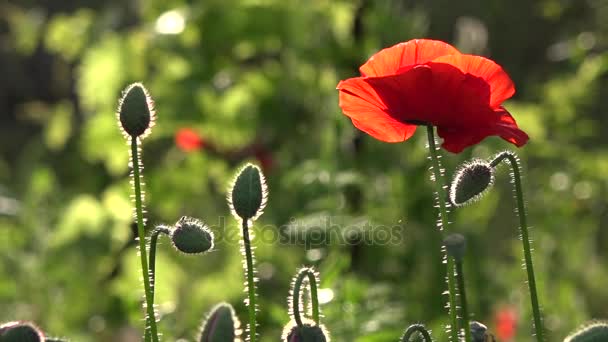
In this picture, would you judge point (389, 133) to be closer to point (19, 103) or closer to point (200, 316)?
point (200, 316)

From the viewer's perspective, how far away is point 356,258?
2609 mm

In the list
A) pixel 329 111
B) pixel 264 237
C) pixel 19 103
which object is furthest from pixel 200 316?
pixel 19 103

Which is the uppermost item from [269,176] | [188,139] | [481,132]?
[188,139]

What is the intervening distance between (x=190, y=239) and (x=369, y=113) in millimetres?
A: 270

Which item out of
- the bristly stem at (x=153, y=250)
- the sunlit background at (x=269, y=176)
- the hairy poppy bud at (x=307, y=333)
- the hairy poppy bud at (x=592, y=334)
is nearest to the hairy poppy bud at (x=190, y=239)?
the bristly stem at (x=153, y=250)

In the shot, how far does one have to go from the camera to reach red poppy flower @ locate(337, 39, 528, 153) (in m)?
1.02

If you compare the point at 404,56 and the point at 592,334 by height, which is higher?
the point at 404,56

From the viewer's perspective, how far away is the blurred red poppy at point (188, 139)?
2990 mm

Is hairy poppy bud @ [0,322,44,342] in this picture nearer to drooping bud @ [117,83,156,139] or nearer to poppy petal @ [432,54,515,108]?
drooping bud @ [117,83,156,139]

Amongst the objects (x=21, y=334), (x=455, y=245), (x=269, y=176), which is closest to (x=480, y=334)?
(x=455, y=245)

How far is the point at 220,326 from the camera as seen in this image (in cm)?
97

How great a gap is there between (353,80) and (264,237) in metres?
1.62

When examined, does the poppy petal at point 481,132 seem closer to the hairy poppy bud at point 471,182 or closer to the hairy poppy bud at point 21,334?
the hairy poppy bud at point 471,182

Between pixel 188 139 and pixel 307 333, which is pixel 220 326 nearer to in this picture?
pixel 307 333
